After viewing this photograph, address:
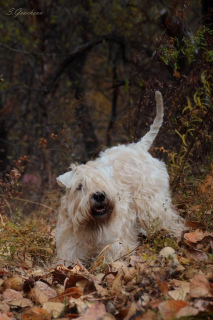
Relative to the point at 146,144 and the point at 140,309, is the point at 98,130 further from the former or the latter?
the point at 140,309

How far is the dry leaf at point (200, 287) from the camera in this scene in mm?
2625

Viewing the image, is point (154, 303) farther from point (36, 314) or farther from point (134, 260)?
point (134, 260)

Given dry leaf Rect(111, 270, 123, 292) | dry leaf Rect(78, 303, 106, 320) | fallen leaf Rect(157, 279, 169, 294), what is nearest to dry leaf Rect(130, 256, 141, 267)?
dry leaf Rect(111, 270, 123, 292)

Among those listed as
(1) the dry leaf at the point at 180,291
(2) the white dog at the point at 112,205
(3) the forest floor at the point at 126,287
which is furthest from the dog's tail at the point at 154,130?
(1) the dry leaf at the point at 180,291

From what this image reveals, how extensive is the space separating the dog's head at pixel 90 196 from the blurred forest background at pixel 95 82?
104 cm

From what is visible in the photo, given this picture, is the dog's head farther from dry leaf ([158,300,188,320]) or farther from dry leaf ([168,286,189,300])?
dry leaf ([158,300,188,320])

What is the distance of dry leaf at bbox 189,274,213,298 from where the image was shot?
103 inches

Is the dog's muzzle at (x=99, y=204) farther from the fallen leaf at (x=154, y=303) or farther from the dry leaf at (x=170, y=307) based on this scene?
the dry leaf at (x=170, y=307)

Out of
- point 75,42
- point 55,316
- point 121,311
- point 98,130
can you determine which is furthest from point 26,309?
point 98,130

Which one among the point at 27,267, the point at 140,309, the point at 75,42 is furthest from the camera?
the point at 75,42

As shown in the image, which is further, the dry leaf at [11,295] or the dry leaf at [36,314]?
the dry leaf at [11,295]

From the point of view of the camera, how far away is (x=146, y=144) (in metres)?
5.56

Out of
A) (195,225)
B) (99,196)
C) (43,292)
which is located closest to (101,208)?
(99,196)

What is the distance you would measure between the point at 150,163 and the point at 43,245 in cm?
158
